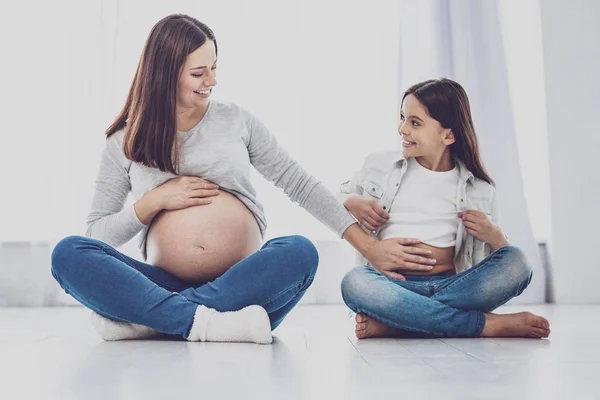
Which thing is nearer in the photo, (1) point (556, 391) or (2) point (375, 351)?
(1) point (556, 391)

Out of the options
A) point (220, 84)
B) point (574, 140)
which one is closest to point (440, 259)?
point (574, 140)

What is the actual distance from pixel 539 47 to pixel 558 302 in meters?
1.15

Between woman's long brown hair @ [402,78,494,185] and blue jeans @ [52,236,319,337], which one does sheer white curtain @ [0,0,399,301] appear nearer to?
woman's long brown hair @ [402,78,494,185]

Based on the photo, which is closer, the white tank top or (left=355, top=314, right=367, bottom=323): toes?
Result: (left=355, top=314, right=367, bottom=323): toes

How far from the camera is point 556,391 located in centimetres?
107

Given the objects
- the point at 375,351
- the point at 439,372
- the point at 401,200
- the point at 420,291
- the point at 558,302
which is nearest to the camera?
the point at 439,372

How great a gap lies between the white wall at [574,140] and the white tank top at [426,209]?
141cm

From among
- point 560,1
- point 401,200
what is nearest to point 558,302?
point 560,1

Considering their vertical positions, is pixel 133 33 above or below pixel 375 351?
above

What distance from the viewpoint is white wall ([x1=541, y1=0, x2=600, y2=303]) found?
129 inches

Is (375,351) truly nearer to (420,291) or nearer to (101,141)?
(420,291)

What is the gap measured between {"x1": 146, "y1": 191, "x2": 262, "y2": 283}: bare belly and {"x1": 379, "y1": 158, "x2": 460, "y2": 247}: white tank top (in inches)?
16.9

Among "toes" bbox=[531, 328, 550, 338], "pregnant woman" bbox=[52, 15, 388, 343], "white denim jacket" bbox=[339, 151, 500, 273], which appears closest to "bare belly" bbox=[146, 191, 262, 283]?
"pregnant woman" bbox=[52, 15, 388, 343]

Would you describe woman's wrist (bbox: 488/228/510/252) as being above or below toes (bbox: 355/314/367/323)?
above
